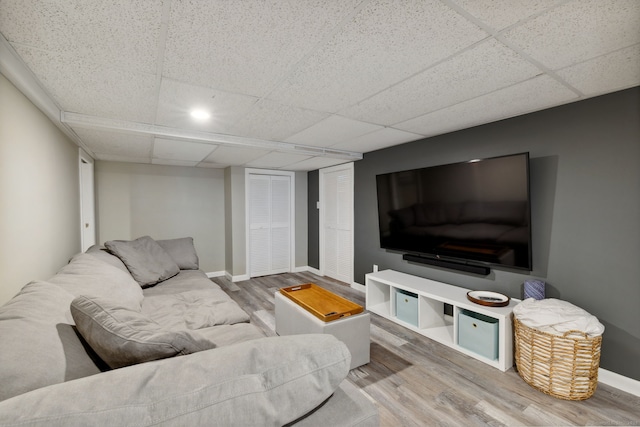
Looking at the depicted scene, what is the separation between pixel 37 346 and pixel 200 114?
1.96 m

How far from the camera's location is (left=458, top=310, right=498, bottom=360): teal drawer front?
234cm

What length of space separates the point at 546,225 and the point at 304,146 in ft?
8.75

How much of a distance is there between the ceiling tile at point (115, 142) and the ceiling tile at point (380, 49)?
1.91 meters

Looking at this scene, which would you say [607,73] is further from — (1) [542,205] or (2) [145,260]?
(2) [145,260]

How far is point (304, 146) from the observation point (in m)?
3.63

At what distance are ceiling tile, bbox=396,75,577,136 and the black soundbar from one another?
56.5 inches

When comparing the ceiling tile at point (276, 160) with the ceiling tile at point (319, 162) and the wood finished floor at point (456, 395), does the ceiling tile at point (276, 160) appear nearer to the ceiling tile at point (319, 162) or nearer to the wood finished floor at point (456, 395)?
the ceiling tile at point (319, 162)

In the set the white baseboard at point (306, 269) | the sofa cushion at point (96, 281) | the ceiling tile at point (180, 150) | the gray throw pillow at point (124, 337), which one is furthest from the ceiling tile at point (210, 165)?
the gray throw pillow at point (124, 337)

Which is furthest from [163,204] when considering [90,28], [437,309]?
[437,309]

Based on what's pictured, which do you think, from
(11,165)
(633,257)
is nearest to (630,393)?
(633,257)

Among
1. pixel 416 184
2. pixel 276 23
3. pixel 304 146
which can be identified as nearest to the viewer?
pixel 276 23

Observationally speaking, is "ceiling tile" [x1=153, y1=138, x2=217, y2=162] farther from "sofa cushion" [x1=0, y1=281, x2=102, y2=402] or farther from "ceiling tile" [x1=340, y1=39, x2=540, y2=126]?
"sofa cushion" [x1=0, y1=281, x2=102, y2=402]

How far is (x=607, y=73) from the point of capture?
1729 millimetres

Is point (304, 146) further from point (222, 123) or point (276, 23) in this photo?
point (276, 23)
